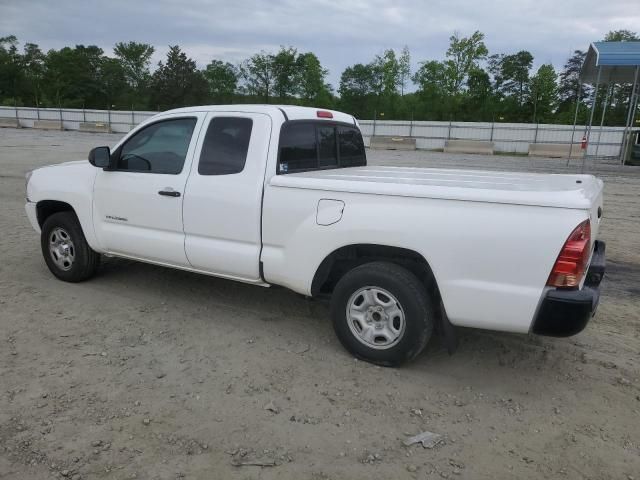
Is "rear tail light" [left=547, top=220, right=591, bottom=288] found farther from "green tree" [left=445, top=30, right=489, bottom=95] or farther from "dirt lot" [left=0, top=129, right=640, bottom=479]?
"green tree" [left=445, top=30, right=489, bottom=95]

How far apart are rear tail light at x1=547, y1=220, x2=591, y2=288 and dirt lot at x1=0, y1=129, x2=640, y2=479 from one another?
0.88 meters

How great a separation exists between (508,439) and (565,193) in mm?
1487

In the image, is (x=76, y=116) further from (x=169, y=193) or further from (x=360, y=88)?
(x=169, y=193)

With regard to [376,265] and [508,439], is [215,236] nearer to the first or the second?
[376,265]

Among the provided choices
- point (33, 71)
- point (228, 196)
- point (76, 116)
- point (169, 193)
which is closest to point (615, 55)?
point (228, 196)

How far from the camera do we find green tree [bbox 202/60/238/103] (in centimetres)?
7597

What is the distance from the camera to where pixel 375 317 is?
372 centimetres

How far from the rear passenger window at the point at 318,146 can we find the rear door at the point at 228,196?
0.74 feet

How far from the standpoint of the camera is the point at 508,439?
9.87 feet

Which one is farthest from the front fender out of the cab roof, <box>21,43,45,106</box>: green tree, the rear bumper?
<box>21,43,45,106</box>: green tree

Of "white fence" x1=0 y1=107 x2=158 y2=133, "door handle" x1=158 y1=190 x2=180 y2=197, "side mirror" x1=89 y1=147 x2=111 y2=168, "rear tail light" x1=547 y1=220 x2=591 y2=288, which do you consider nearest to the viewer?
"rear tail light" x1=547 y1=220 x2=591 y2=288

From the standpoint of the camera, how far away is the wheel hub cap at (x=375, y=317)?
3.62 meters

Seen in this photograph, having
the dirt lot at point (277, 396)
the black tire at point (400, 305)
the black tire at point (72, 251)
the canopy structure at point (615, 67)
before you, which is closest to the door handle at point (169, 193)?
the dirt lot at point (277, 396)

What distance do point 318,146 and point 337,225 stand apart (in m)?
1.37
